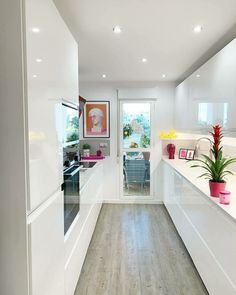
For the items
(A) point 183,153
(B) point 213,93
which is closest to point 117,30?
(B) point 213,93

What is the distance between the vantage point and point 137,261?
2.83 meters

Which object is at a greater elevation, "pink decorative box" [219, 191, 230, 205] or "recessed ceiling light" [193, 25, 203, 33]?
"recessed ceiling light" [193, 25, 203, 33]

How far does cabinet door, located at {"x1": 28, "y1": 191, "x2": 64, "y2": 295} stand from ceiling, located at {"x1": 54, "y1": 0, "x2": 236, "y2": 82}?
145cm

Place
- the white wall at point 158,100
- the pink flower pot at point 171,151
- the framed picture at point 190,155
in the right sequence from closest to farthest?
the framed picture at point 190,155, the pink flower pot at point 171,151, the white wall at point 158,100

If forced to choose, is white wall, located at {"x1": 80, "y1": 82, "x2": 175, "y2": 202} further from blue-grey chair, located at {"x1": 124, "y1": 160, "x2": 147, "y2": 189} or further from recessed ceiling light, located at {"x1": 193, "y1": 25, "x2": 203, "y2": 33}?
recessed ceiling light, located at {"x1": 193, "y1": 25, "x2": 203, "y2": 33}

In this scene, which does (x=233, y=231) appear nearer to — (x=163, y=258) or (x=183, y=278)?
(x=183, y=278)

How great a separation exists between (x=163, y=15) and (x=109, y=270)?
2.48 metres

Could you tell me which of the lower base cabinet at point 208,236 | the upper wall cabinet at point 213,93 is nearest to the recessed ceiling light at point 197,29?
the upper wall cabinet at point 213,93

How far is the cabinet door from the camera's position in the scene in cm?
119

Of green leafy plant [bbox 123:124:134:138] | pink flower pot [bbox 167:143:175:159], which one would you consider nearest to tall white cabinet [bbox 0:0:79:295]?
pink flower pot [bbox 167:143:175:159]

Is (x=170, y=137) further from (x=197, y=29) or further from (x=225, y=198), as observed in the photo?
(x=225, y=198)

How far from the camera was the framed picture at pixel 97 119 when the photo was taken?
4.96 m

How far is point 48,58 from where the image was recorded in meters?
1.39

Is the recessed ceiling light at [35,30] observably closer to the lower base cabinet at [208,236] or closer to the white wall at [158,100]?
the lower base cabinet at [208,236]
